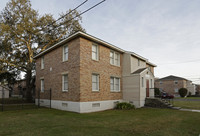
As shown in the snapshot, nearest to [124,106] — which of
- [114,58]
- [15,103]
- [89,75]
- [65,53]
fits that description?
[89,75]

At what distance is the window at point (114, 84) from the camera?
52.9 feet

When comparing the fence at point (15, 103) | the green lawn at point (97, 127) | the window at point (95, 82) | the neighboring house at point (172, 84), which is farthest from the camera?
the neighboring house at point (172, 84)

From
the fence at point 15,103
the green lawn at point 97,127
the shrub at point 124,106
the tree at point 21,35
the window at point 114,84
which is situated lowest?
the fence at point 15,103

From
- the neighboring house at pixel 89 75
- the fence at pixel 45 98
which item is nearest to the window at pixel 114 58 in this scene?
the neighboring house at pixel 89 75

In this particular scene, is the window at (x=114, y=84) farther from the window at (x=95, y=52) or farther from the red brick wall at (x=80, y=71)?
the window at (x=95, y=52)

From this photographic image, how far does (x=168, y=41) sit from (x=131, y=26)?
7.15 meters

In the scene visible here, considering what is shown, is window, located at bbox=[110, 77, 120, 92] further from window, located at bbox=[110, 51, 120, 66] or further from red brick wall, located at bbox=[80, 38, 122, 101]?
window, located at bbox=[110, 51, 120, 66]

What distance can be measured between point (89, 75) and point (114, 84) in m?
4.22

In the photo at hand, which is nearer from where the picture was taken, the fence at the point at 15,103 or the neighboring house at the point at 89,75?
the neighboring house at the point at 89,75

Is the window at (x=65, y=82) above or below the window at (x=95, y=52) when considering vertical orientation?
below

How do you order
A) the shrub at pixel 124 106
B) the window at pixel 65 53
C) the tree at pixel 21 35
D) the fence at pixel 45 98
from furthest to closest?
the tree at pixel 21 35 < the fence at pixel 45 98 < the shrub at pixel 124 106 < the window at pixel 65 53

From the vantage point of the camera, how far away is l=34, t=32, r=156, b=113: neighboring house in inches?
502

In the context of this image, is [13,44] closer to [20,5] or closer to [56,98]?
[20,5]

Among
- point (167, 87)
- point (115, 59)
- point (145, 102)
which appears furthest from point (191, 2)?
point (167, 87)
